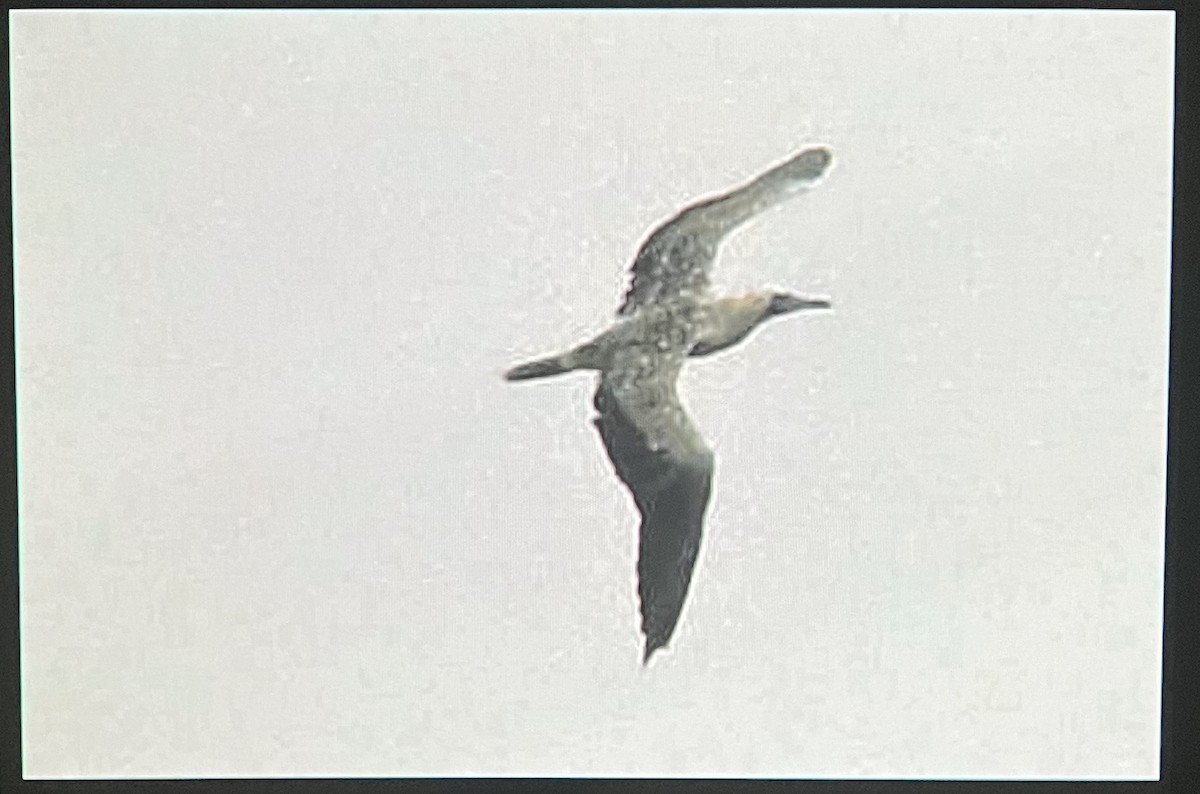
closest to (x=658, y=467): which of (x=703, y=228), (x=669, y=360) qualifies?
(x=669, y=360)

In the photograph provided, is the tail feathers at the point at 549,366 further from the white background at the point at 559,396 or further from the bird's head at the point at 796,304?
the bird's head at the point at 796,304

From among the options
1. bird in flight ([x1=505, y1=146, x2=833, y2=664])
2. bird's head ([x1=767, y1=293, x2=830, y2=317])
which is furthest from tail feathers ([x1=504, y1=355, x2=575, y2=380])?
bird's head ([x1=767, y1=293, x2=830, y2=317])

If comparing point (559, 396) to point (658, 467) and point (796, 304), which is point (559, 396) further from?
point (796, 304)

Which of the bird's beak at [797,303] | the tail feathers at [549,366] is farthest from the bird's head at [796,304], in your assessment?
the tail feathers at [549,366]

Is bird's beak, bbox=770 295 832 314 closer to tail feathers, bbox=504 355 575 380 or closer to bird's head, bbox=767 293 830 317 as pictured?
bird's head, bbox=767 293 830 317

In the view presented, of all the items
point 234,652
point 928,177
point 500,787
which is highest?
point 928,177

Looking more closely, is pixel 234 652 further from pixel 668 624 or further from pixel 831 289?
pixel 831 289

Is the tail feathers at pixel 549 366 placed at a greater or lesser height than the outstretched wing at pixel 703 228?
lesser

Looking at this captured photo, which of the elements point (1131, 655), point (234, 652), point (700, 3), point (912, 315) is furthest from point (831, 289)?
point (234, 652)
